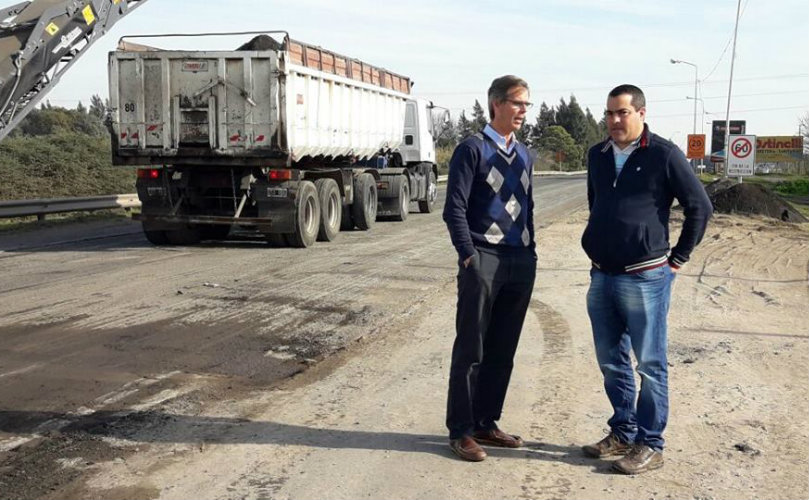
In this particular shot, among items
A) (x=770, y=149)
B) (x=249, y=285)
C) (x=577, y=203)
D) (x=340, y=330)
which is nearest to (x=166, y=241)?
(x=249, y=285)

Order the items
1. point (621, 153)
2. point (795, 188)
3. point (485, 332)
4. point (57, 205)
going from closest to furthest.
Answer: point (621, 153), point (485, 332), point (57, 205), point (795, 188)

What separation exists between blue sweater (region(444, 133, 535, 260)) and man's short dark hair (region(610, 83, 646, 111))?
633mm

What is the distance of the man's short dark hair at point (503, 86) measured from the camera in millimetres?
4945

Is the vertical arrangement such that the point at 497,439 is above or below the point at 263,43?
below

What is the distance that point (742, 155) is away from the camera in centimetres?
2797

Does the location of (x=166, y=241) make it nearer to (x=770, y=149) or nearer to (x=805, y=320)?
(x=805, y=320)

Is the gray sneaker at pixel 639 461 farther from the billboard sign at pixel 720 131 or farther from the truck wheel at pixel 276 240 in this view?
the billboard sign at pixel 720 131

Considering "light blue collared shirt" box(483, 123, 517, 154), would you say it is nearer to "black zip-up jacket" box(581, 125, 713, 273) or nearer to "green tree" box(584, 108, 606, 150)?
"black zip-up jacket" box(581, 125, 713, 273)

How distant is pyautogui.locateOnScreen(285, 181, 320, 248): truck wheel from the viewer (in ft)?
49.2

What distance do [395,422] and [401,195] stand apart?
16.1 meters

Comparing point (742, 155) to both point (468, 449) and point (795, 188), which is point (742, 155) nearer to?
point (795, 188)

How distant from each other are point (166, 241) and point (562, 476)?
1209 cm

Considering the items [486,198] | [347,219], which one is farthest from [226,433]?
[347,219]

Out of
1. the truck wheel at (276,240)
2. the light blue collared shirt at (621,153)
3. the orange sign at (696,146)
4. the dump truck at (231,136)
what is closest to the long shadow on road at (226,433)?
the light blue collared shirt at (621,153)
